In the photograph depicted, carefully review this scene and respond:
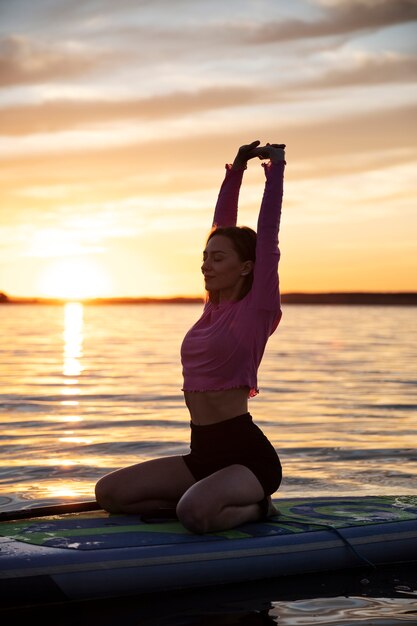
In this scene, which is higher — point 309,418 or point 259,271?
point 259,271

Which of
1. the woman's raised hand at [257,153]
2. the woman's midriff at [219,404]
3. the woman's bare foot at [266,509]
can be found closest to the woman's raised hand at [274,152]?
the woman's raised hand at [257,153]

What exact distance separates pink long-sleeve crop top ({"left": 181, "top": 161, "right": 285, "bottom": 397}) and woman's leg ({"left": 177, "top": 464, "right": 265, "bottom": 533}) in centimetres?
59

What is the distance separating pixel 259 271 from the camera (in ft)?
20.6

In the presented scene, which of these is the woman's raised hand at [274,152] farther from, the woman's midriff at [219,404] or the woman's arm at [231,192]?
the woman's midriff at [219,404]

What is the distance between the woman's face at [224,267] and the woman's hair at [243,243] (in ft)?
0.08

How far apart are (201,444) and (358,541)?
1263 millimetres

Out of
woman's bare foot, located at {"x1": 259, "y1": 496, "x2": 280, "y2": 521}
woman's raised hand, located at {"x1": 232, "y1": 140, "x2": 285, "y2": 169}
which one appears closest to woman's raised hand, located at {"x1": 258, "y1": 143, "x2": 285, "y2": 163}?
woman's raised hand, located at {"x1": 232, "y1": 140, "x2": 285, "y2": 169}

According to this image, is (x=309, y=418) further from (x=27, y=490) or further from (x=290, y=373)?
(x=290, y=373)

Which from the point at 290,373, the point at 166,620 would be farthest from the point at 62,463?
the point at 290,373

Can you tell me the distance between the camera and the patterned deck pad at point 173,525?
5973 millimetres

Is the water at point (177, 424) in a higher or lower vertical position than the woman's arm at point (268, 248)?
lower

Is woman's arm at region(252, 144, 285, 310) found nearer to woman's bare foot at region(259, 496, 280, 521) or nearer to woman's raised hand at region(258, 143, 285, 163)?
woman's raised hand at region(258, 143, 285, 163)

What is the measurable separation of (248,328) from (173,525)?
144 centimetres

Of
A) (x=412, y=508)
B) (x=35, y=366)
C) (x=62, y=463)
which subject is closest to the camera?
(x=412, y=508)
